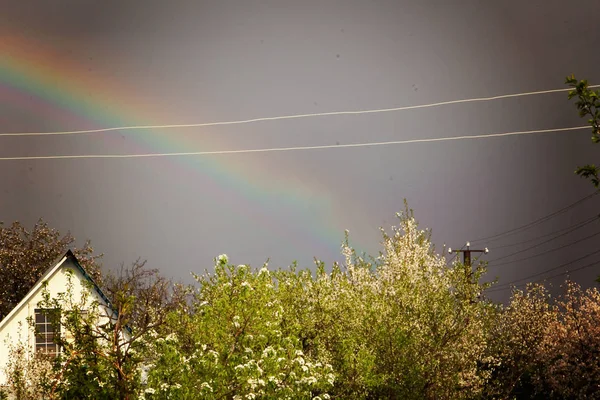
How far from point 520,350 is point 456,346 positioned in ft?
54.3

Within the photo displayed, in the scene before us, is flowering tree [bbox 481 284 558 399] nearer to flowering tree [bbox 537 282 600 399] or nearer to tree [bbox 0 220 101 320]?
flowering tree [bbox 537 282 600 399]

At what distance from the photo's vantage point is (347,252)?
998 inches

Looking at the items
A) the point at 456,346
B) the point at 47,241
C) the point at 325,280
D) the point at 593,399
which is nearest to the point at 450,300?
the point at 456,346

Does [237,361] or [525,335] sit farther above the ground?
[525,335]

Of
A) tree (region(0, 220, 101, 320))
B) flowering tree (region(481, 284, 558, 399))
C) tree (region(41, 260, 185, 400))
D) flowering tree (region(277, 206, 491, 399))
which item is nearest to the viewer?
tree (region(41, 260, 185, 400))

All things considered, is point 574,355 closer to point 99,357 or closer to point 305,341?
point 305,341

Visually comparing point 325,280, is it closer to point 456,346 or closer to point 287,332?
point 287,332

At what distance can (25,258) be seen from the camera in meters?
53.7

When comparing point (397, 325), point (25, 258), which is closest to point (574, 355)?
point (397, 325)

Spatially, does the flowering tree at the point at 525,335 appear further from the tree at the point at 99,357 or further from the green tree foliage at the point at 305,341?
the tree at the point at 99,357

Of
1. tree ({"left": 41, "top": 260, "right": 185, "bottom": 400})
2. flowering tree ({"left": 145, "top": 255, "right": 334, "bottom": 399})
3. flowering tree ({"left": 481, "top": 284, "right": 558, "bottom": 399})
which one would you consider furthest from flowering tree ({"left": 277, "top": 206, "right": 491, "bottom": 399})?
flowering tree ({"left": 481, "top": 284, "right": 558, "bottom": 399})

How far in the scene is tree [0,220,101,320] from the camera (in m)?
52.9

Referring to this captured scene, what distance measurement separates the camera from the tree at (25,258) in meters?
52.9

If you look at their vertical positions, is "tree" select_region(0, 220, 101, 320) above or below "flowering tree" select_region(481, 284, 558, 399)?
Answer: above
